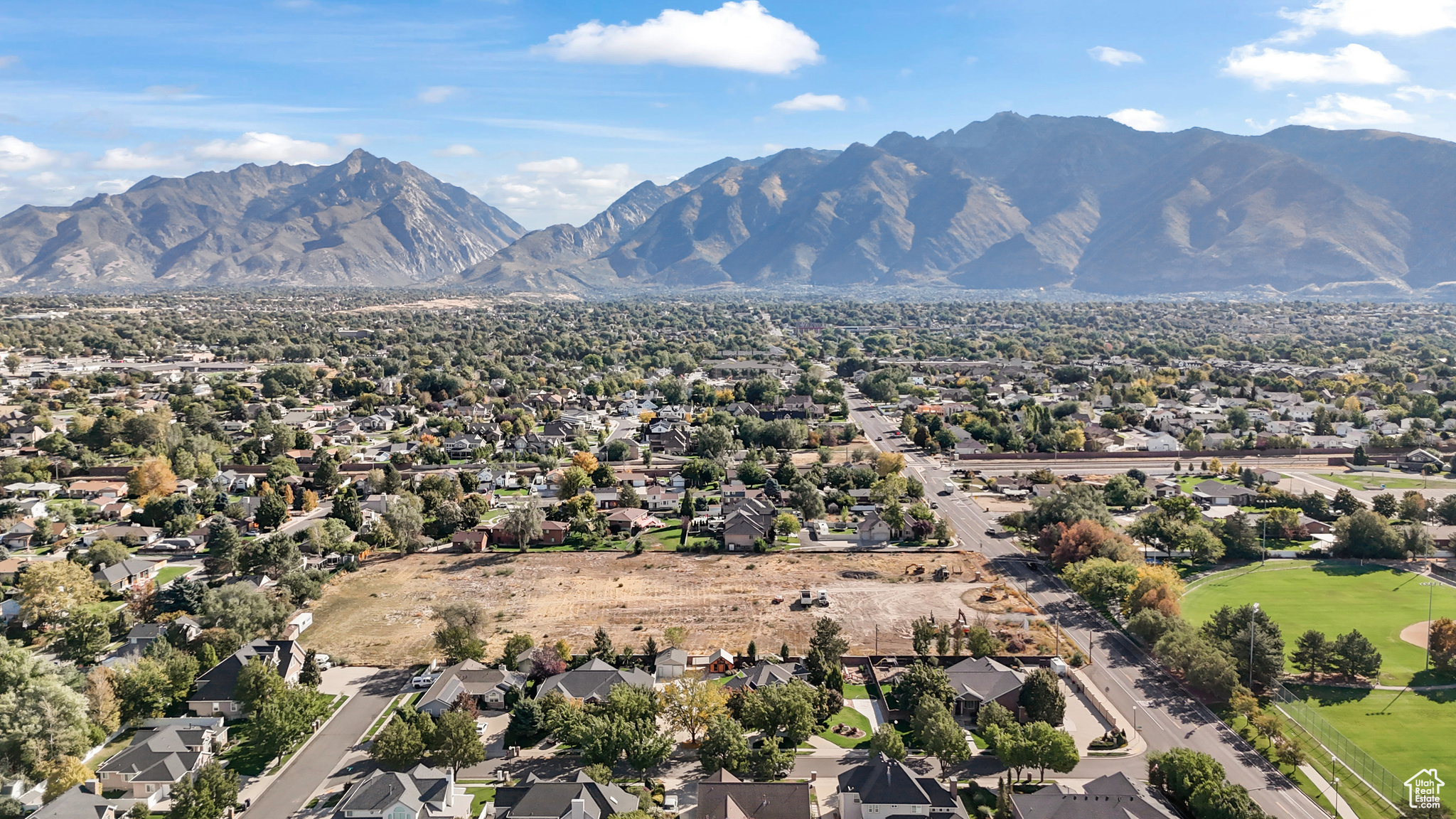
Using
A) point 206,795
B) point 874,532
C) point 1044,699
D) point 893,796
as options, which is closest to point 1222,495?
point 874,532

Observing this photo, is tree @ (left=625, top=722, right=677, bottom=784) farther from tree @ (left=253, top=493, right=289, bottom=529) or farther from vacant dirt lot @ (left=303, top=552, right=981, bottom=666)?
tree @ (left=253, top=493, right=289, bottom=529)

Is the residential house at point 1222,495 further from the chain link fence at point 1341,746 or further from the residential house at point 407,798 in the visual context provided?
the residential house at point 407,798

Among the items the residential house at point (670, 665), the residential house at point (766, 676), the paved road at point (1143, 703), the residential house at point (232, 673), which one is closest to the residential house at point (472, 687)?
the residential house at point (670, 665)

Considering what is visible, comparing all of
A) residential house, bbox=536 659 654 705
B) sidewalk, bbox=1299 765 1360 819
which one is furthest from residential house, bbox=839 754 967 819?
sidewalk, bbox=1299 765 1360 819

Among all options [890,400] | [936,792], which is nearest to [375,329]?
[890,400]

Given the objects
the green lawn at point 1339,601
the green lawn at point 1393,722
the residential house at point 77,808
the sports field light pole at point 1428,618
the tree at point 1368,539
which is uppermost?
the tree at point 1368,539

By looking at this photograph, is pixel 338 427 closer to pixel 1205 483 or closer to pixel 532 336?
pixel 1205 483
